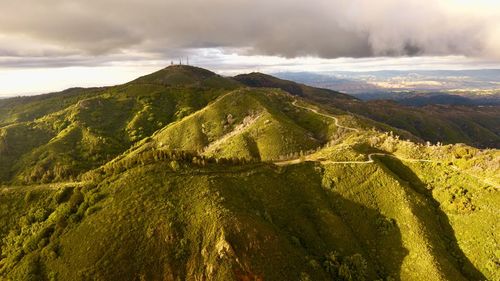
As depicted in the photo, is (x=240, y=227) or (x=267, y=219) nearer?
(x=240, y=227)

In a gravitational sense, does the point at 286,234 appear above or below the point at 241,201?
below

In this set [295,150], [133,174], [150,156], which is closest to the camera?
[133,174]

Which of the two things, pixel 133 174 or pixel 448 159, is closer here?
pixel 133 174

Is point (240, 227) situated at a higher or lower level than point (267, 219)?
higher

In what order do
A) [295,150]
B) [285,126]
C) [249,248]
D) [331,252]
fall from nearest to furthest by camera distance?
[249,248]
[331,252]
[295,150]
[285,126]

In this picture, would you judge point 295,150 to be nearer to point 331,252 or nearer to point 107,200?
point 331,252

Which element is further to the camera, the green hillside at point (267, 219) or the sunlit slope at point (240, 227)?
the green hillside at point (267, 219)

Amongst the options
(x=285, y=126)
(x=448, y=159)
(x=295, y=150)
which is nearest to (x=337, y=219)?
(x=448, y=159)

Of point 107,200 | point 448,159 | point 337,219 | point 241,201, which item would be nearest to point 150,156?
point 107,200

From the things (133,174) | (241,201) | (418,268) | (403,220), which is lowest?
(418,268)

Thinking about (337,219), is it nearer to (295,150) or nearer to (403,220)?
(403,220)

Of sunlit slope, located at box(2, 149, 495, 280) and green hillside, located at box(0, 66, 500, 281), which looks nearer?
sunlit slope, located at box(2, 149, 495, 280)
